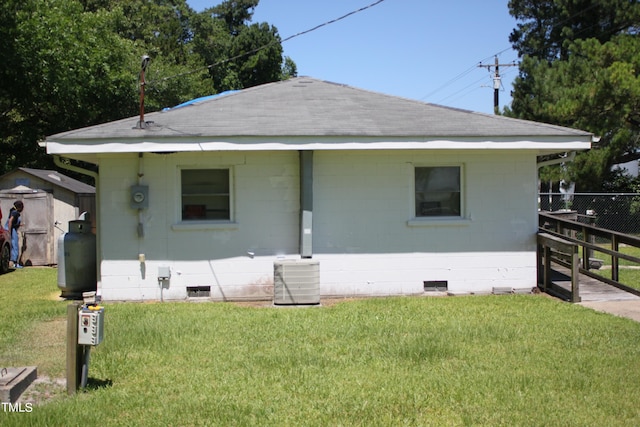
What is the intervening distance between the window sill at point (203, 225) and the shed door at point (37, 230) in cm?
822

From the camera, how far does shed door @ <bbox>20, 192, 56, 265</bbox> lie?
59.5 ft

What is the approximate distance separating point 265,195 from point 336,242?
Answer: 150cm

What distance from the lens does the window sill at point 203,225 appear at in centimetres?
1152

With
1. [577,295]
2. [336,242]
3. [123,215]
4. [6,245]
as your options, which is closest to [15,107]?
[6,245]

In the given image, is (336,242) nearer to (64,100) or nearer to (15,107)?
(64,100)

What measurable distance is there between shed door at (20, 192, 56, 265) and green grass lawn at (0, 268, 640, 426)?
26.5ft

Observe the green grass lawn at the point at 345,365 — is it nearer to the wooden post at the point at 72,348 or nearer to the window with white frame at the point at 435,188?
the wooden post at the point at 72,348

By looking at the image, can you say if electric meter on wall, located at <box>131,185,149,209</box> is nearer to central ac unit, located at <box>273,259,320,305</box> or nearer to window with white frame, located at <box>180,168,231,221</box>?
window with white frame, located at <box>180,168,231,221</box>

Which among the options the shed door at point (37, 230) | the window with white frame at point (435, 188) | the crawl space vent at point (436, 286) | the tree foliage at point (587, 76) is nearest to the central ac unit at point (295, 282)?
the crawl space vent at point (436, 286)

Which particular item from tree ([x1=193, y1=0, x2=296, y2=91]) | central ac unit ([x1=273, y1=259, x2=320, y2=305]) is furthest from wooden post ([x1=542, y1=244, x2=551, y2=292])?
tree ([x1=193, y1=0, x2=296, y2=91])

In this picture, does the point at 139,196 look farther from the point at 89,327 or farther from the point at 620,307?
the point at 620,307

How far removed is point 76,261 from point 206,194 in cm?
263

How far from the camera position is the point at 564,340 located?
8094 millimetres

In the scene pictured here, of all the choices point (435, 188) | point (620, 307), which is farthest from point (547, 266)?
point (435, 188)
